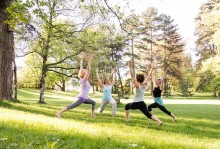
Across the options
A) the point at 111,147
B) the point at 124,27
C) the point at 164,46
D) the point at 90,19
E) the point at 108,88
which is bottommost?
the point at 111,147

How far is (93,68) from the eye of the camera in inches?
1193

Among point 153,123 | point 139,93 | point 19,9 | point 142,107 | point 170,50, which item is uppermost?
point 170,50

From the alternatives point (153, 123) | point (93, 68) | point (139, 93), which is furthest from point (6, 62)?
point (93, 68)

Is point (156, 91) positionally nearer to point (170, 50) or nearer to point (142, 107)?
point (142, 107)

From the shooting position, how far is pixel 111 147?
5172 mm

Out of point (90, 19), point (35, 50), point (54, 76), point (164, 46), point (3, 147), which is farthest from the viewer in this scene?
point (164, 46)

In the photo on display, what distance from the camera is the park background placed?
625cm

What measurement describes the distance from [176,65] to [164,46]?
6215mm

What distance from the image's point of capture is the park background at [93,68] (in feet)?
20.5

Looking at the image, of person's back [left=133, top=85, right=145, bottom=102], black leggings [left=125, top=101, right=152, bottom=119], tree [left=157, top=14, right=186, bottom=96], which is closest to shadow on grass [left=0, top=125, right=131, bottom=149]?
black leggings [left=125, top=101, right=152, bottom=119]

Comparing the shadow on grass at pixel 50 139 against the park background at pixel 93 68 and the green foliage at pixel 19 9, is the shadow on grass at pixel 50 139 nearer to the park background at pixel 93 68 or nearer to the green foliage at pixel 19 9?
the park background at pixel 93 68

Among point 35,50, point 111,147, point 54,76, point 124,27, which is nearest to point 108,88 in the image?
point 124,27

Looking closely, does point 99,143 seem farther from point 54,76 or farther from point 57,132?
point 54,76

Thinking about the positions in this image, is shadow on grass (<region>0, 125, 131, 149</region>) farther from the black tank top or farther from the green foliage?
the black tank top
